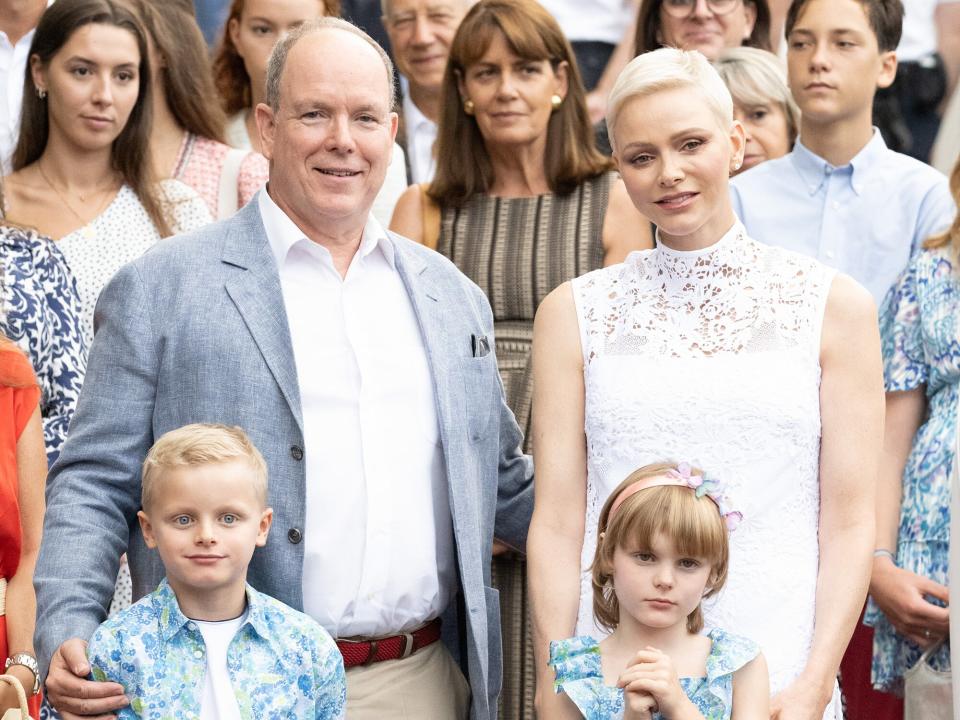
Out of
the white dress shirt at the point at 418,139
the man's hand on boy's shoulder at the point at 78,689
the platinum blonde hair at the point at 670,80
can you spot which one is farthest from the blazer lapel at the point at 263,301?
the white dress shirt at the point at 418,139

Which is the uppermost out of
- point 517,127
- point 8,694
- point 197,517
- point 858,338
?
point 517,127

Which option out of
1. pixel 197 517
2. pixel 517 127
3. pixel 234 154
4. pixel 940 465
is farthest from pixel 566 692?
pixel 234 154

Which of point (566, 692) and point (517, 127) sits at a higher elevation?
point (517, 127)

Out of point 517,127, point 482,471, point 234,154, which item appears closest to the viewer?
point 482,471

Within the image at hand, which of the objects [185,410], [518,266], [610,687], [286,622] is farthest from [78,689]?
[518,266]

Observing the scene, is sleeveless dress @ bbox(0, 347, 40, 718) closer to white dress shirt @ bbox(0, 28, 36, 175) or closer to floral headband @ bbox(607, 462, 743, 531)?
floral headband @ bbox(607, 462, 743, 531)

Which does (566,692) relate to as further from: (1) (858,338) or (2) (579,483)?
(1) (858,338)

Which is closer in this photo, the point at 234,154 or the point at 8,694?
the point at 8,694

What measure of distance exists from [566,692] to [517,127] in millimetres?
2317

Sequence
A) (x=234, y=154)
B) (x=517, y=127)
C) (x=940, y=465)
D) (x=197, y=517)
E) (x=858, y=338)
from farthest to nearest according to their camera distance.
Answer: (x=234, y=154) → (x=517, y=127) → (x=940, y=465) → (x=858, y=338) → (x=197, y=517)

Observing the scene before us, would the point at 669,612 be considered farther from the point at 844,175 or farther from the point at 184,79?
the point at 184,79

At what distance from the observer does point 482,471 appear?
153 inches

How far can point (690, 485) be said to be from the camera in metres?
3.36

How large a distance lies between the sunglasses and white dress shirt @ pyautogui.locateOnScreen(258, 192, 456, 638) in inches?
102
